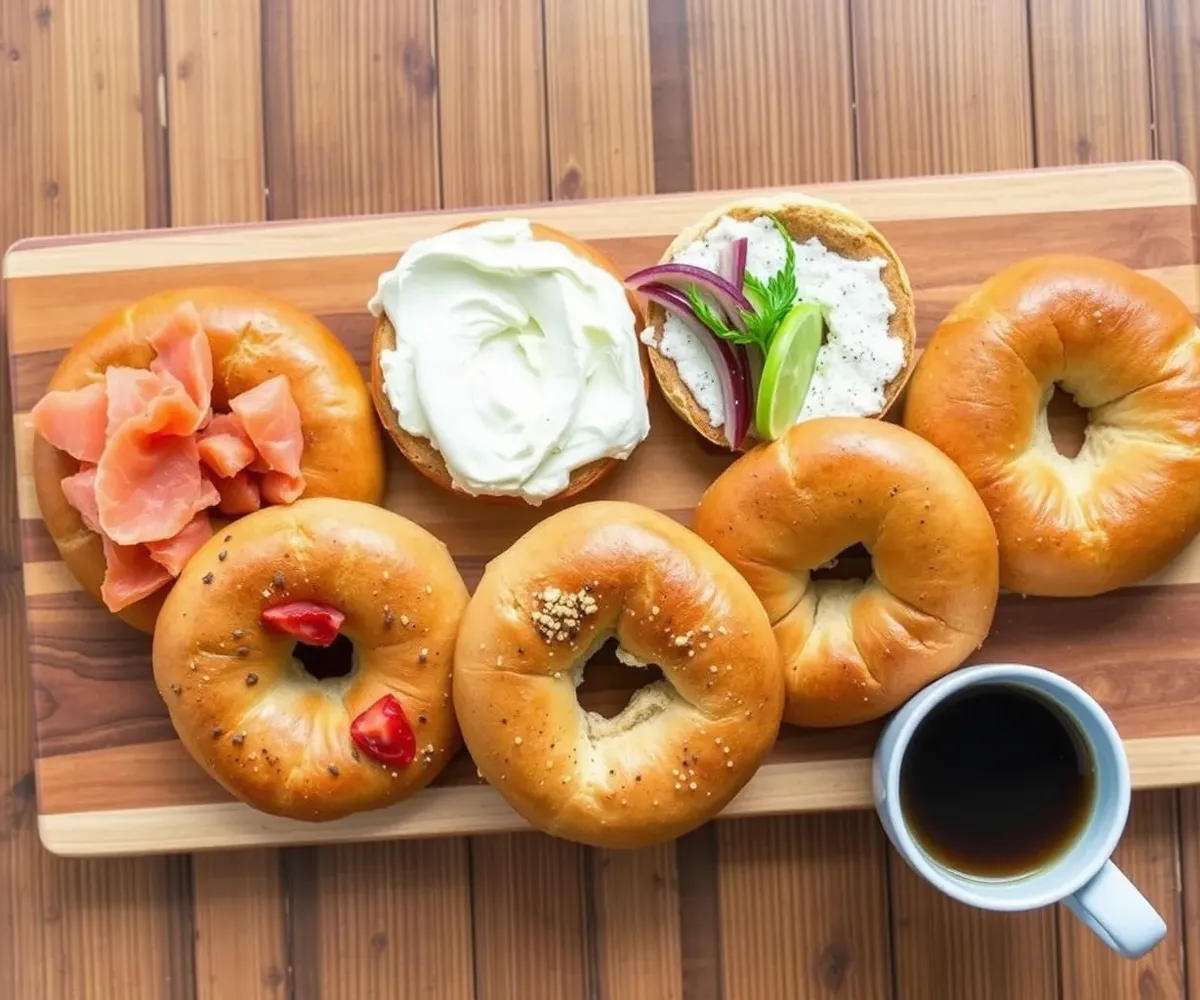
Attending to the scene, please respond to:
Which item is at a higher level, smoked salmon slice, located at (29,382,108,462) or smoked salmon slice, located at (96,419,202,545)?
smoked salmon slice, located at (29,382,108,462)

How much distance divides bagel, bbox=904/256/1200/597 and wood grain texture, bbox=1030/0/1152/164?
332 millimetres

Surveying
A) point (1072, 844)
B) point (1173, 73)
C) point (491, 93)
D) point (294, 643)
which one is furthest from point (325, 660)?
point (1173, 73)

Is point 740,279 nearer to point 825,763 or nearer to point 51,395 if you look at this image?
point 825,763

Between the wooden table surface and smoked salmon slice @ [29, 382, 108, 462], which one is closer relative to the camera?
smoked salmon slice @ [29, 382, 108, 462]

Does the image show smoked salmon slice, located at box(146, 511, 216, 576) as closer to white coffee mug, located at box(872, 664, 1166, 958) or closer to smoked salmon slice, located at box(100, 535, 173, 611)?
smoked salmon slice, located at box(100, 535, 173, 611)

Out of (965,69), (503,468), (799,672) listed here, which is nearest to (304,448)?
(503,468)

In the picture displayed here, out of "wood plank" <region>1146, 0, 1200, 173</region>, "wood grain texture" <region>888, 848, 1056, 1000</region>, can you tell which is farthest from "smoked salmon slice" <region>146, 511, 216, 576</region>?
"wood plank" <region>1146, 0, 1200, 173</region>

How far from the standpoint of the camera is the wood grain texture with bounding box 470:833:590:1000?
1.68 m

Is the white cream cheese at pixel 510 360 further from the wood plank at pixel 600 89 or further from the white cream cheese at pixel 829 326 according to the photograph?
the wood plank at pixel 600 89

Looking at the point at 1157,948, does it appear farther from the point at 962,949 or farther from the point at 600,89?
the point at 600,89

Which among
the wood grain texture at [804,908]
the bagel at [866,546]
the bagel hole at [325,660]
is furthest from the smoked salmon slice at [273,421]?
the wood grain texture at [804,908]

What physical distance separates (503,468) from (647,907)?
0.71m

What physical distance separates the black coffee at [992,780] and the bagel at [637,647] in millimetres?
213

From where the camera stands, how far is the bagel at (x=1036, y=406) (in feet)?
4.88
